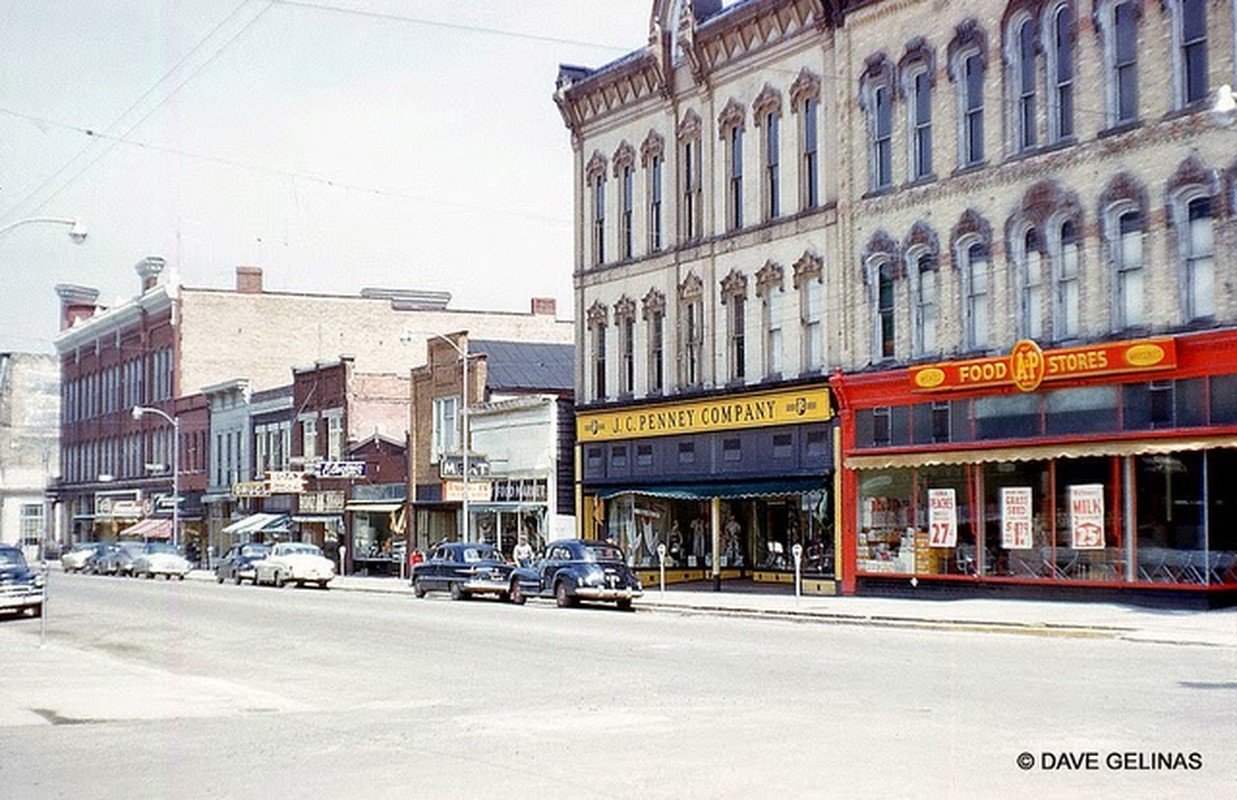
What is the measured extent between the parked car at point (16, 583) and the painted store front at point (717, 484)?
17.5m

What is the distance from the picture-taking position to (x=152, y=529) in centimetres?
8512

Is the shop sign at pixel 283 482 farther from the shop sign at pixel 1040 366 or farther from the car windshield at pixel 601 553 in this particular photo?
the shop sign at pixel 1040 366

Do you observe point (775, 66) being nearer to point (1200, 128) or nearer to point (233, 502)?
point (1200, 128)

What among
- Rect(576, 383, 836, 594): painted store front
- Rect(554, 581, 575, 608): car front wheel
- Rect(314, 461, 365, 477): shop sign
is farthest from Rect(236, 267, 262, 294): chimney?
Rect(554, 581, 575, 608): car front wheel

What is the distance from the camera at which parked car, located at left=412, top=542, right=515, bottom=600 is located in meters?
41.4

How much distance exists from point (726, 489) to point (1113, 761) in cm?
3095

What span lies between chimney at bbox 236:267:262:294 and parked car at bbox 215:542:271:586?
94.6 ft

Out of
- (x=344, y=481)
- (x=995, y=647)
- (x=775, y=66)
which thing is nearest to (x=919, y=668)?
(x=995, y=647)

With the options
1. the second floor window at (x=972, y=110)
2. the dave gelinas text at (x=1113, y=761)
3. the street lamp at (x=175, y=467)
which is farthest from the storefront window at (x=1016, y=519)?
the street lamp at (x=175, y=467)

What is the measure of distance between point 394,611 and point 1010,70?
18.2 meters

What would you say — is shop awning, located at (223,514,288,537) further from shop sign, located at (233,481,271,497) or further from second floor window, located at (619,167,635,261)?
second floor window, located at (619,167,635,261)

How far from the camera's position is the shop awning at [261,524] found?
72.2 m

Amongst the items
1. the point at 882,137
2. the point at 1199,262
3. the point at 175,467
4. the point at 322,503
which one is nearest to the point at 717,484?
the point at 882,137

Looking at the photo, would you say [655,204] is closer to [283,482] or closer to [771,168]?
[771,168]
